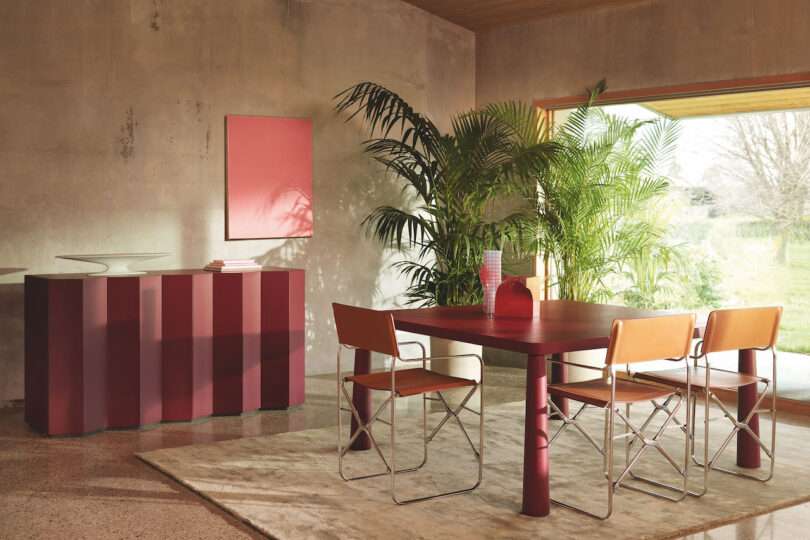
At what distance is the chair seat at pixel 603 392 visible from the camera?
14.3ft

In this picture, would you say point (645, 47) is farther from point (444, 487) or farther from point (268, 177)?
point (444, 487)

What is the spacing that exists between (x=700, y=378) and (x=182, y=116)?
4288 mm

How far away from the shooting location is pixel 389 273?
27.9 feet

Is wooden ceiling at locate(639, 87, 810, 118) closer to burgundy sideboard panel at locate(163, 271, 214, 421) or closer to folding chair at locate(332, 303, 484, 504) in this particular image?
folding chair at locate(332, 303, 484, 504)

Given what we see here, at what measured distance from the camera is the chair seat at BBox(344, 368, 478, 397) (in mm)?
4562

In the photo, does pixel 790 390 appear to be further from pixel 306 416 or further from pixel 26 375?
pixel 26 375

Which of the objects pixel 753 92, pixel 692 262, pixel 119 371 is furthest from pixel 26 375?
pixel 753 92

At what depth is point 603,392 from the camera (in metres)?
4.46

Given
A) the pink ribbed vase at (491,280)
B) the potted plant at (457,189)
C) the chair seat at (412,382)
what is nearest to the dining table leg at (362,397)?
the chair seat at (412,382)

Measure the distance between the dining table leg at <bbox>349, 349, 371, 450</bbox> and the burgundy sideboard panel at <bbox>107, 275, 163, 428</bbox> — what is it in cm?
146

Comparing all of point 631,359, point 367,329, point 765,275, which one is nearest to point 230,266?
point 367,329

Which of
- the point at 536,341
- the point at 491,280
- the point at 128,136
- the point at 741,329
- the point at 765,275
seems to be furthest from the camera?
the point at 128,136

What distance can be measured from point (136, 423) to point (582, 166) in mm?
3873

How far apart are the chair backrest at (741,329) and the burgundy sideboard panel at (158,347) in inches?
117
